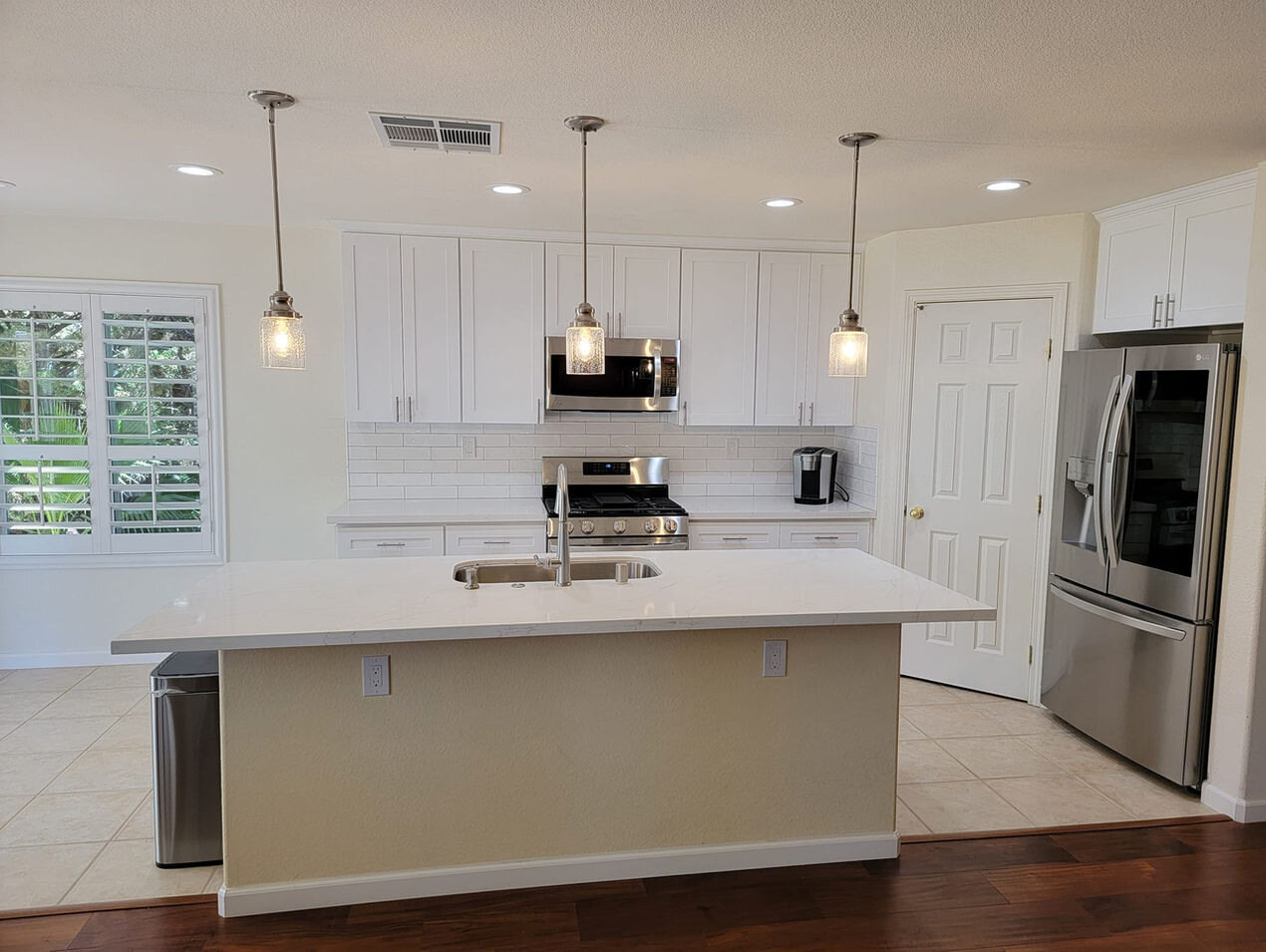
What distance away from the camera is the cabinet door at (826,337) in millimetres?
4641

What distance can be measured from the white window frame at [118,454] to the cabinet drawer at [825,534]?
3064 millimetres

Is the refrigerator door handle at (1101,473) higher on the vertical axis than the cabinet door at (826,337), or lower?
lower

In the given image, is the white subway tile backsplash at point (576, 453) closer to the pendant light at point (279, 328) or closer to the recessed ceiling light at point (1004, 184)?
the recessed ceiling light at point (1004, 184)

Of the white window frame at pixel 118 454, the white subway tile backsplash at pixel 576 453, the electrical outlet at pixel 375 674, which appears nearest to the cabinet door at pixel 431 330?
the white subway tile backsplash at pixel 576 453

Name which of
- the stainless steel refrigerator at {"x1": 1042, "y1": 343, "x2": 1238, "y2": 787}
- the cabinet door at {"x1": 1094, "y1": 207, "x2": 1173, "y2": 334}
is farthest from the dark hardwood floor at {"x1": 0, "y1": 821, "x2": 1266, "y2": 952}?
the cabinet door at {"x1": 1094, "y1": 207, "x2": 1173, "y2": 334}

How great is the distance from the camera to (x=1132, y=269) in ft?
11.5

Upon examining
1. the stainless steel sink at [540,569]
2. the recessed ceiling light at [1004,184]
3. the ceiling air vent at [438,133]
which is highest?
the recessed ceiling light at [1004,184]

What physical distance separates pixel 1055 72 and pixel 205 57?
2181mm

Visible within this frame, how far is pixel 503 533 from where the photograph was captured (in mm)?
4266

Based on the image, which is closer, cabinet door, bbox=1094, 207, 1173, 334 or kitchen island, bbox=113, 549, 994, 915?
kitchen island, bbox=113, 549, 994, 915

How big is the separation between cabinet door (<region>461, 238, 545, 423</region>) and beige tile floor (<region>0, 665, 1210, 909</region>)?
87.6 inches

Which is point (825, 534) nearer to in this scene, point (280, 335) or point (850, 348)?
point (850, 348)

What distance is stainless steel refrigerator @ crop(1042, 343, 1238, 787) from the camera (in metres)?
3.05

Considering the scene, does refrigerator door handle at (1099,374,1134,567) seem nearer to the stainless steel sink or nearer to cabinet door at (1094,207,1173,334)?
cabinet door at (1094,207,1173,334)
